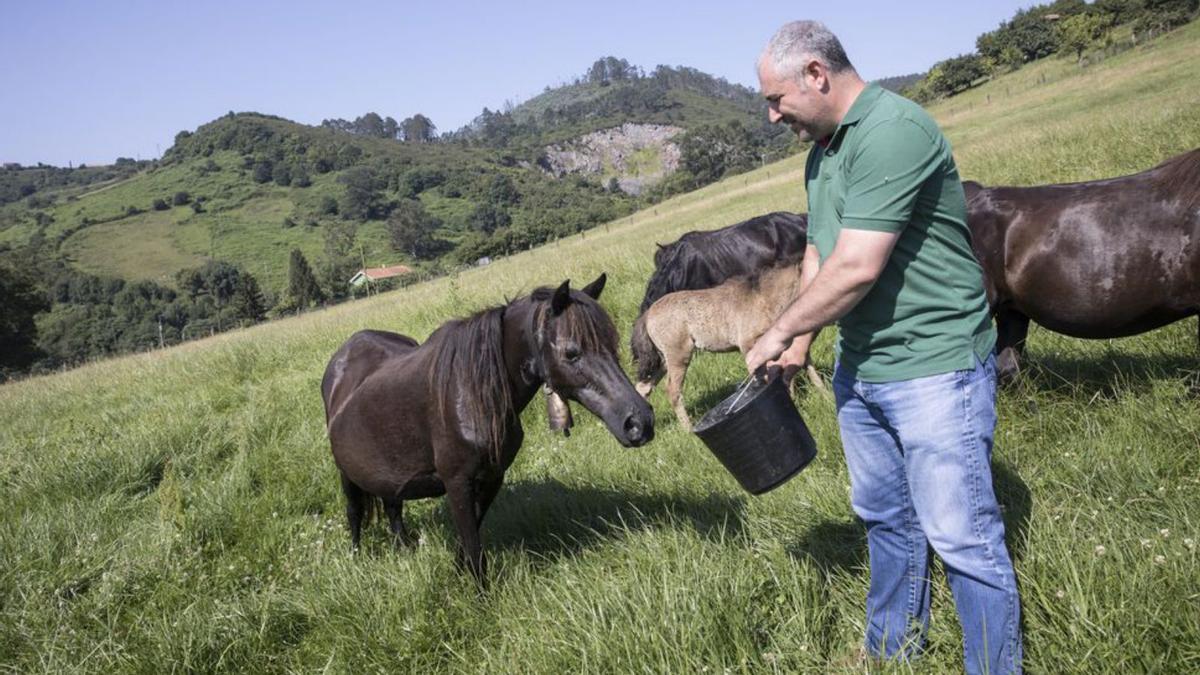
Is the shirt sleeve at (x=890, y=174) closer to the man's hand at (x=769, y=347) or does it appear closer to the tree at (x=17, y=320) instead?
the man's hand at (x=769, y=347)

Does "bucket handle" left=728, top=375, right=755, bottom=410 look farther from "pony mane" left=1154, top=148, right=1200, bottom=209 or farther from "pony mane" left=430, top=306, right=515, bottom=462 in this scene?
"pony mane" left=1154, top=148, right=1200, bottom=209

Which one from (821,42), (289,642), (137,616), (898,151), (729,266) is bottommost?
(289,642)

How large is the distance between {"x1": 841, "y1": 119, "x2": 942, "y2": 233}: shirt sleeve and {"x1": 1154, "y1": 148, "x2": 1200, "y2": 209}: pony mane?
3.64m

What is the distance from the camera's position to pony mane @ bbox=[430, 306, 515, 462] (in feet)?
12.4

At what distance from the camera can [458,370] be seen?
386 centimetres

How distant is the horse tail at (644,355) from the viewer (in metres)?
8.02

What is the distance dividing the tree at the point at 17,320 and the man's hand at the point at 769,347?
5982 cm

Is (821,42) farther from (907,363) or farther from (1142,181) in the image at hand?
(1142,181)

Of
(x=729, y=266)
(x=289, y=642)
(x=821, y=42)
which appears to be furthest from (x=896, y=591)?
(x=729, y=266)

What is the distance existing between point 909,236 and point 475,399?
2.42 metres

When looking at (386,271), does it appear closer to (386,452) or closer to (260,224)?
(260,224)

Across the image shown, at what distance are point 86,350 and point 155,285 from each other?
2457 centimetres

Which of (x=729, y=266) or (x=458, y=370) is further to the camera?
(x=729, y=266)

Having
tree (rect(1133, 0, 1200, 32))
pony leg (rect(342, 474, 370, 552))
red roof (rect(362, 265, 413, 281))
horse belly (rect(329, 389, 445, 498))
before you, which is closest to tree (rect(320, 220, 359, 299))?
red roof (rect(362, 265, 413, 281))
